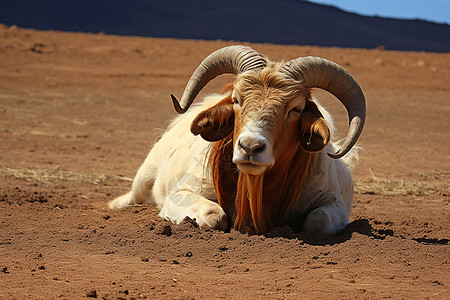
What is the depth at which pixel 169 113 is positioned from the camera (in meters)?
19.3

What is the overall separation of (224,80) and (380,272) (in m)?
20.1

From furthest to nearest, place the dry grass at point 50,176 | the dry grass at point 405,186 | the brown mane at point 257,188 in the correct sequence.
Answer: the dry grass at point 405,186 < the dry grass at point 50,176 < the brown mane at point 257,188

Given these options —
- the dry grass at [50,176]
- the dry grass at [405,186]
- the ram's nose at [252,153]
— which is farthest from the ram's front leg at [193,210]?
the dry grass at [405,186]

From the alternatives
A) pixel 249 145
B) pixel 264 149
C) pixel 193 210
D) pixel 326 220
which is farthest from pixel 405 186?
pixel 249 145

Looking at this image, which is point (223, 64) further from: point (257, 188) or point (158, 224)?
point (158, 224)

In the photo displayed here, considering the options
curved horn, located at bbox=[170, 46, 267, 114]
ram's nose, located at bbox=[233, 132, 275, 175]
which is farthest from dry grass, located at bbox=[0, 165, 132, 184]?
ram's nose, located at bbox=[233, 132, 275, 175]

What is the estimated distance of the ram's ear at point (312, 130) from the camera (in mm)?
5930

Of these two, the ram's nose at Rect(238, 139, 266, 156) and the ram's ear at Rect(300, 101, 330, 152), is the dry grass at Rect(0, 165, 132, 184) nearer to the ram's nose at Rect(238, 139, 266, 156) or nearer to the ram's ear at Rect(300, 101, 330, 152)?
the ram's ear at Rect(300, 101, 330, 152)

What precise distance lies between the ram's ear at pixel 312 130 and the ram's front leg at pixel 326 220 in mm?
733

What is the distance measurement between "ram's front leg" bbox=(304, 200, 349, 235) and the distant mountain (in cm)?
6938

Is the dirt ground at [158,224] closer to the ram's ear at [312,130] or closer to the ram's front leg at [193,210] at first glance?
the ram's front leg at [193,210]

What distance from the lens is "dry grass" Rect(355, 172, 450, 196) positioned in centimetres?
1030

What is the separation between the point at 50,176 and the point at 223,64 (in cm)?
458

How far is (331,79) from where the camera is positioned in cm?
635
